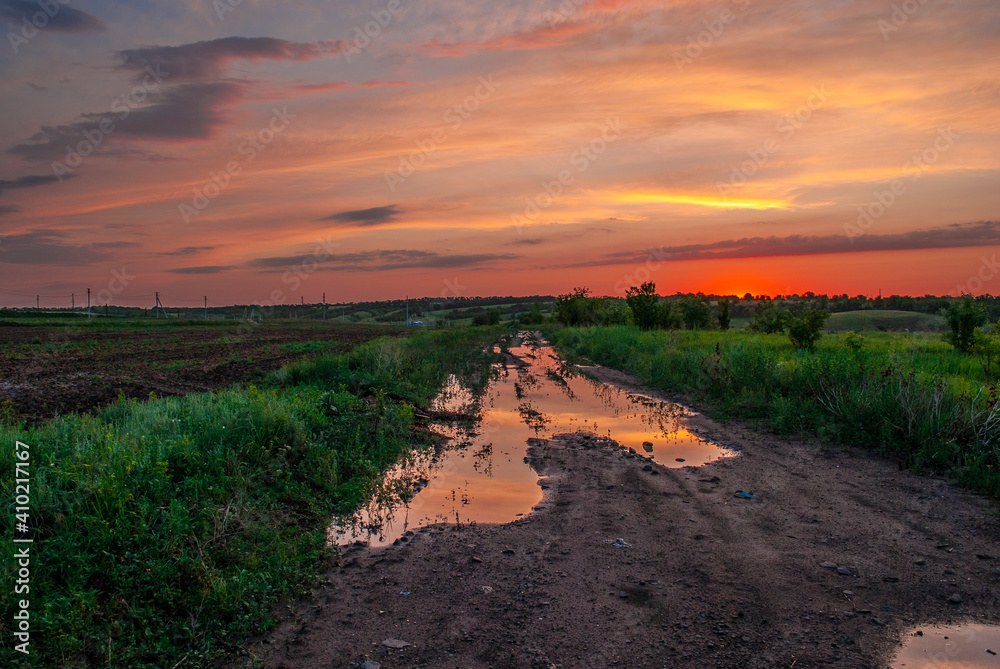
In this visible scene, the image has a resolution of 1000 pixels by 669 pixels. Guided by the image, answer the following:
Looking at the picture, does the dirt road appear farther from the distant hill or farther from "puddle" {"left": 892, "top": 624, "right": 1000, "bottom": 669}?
the distant hill

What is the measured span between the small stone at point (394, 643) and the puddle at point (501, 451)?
61.1 inches

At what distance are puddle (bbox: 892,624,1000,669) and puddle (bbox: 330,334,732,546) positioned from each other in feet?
10.8

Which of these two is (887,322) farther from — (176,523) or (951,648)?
(176,523)

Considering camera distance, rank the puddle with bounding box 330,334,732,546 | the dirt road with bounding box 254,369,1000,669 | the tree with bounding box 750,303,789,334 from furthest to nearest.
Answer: the tree with bounding box 750,303,789,334, the puddle with bounding box 330,334,732,546, the dirt road with bounding box 254,369,1000,669

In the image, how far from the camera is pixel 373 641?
3469mm

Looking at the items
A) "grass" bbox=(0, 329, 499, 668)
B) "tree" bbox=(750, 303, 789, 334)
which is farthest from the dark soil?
"tree" bbox=(750, 303, 789, 334)

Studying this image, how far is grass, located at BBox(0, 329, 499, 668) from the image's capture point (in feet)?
11.1

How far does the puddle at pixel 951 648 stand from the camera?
324 centimetres

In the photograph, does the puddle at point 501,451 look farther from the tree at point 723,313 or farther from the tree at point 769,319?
the tree at point 723,313

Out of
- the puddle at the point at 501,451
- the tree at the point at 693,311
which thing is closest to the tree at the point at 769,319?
the tree at the point at 693,311

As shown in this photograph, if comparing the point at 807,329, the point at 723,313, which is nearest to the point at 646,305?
the point at 723,313

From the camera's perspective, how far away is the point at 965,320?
15.1 metres

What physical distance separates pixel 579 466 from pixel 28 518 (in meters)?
5.68

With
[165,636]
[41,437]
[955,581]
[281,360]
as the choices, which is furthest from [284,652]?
[281,360]
